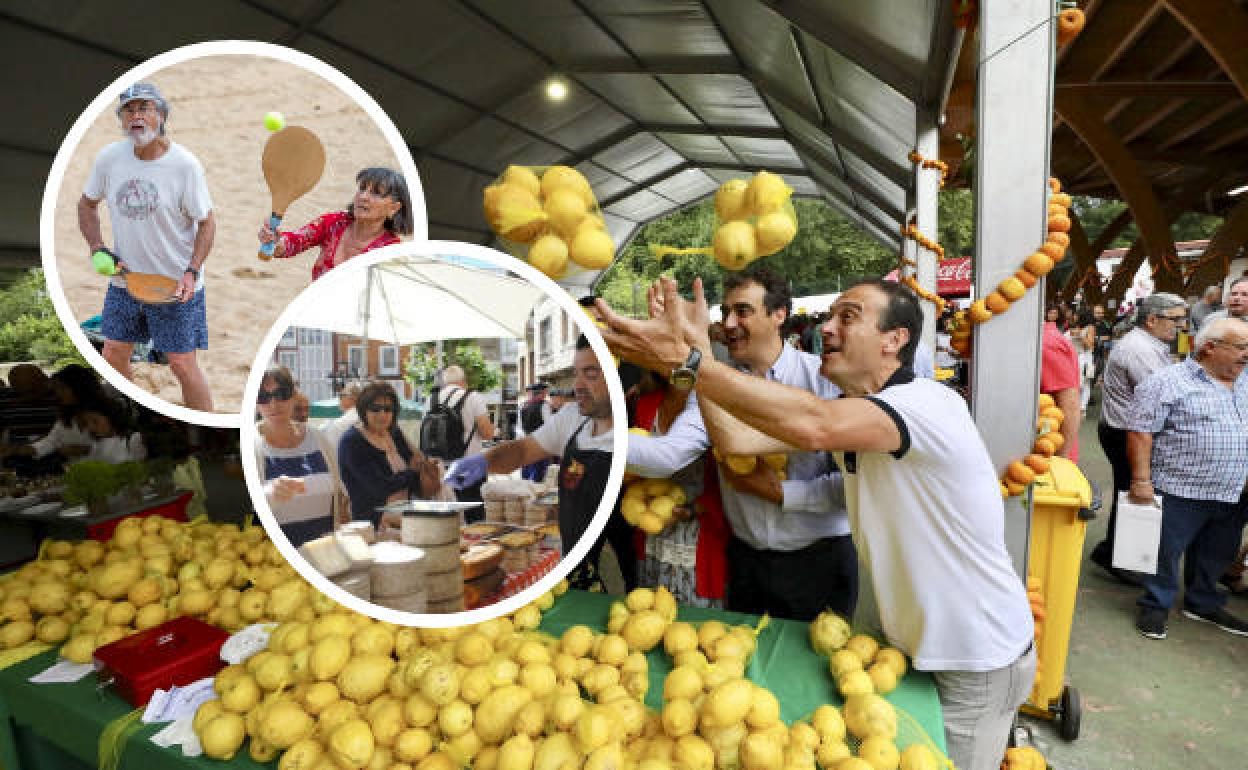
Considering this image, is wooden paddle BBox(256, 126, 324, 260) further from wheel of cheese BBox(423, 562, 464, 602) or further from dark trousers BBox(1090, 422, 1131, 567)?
dark trousers BBox(1090, 422, 1131, 567)

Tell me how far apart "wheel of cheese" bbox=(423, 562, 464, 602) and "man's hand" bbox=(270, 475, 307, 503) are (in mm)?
284

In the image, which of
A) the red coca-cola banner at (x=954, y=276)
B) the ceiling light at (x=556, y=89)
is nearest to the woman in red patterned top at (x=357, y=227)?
the ceiling light at (x=556, y=89)

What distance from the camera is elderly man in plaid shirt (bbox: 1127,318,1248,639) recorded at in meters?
3.50

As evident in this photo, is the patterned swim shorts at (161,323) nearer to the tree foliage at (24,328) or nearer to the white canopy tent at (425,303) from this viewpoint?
the white canopy tent at (425,303)

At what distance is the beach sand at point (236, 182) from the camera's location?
1154 mm

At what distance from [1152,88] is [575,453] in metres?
10.6

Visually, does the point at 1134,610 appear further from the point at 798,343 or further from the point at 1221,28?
the point at 798,343

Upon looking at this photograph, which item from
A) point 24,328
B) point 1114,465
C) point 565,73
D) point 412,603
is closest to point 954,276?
point 1114,465

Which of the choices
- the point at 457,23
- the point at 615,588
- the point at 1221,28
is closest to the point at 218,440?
the point at 457,23

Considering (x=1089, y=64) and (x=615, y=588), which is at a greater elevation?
(x=1089, y=64)

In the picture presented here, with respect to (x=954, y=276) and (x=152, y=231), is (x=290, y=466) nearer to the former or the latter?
(x=152, y=231)

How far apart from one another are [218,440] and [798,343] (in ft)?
28.3

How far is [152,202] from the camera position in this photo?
115cm

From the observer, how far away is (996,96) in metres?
2.28
